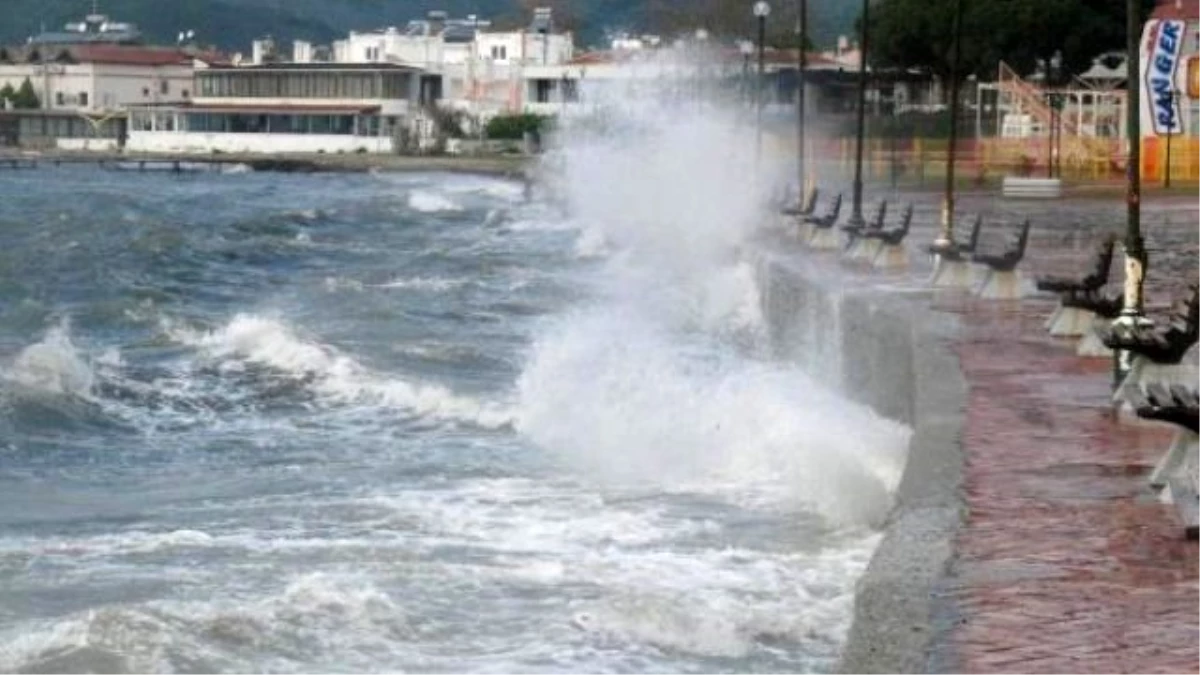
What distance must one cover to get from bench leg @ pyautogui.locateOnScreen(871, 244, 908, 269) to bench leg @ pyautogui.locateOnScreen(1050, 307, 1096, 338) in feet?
30.3

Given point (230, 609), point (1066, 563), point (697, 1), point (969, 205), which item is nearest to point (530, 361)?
point (230, 609)

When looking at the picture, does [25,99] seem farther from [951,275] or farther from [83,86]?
[951,275]

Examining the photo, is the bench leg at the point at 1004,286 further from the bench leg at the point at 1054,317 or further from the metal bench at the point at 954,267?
the bench leg at the point at 1054,317

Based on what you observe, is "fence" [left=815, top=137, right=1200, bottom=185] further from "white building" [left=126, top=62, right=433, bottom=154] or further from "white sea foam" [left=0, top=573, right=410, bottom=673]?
"white building" [left=126, top=62, right=433, bottom=154]

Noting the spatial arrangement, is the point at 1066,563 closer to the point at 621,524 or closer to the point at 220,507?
the point at 621,524

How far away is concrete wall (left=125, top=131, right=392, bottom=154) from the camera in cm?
14450

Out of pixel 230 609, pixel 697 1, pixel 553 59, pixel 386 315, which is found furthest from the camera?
pixel 553 59

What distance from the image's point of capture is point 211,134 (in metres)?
148

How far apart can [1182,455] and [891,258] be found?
17407 millimetres

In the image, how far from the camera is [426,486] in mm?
16703

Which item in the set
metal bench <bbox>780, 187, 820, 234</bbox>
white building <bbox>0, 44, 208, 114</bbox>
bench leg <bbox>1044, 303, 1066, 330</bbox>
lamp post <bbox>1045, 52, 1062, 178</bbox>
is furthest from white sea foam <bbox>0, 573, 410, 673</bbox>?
white building <bbox>0, 44, 208, 114</bbox>

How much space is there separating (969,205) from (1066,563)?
119 feet

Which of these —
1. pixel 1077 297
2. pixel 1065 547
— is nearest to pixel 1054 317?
pixel 1077 297

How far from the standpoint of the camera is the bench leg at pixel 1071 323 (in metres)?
18.8
